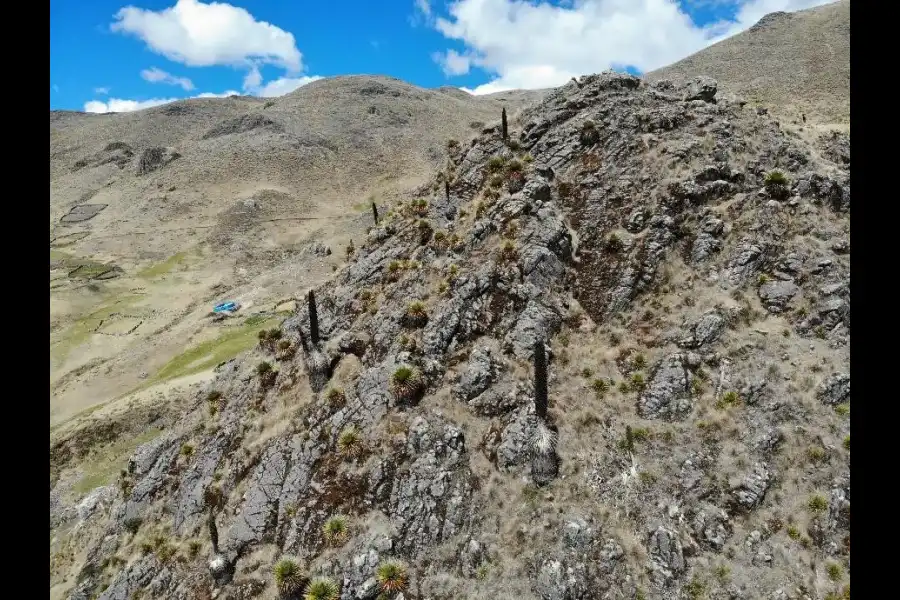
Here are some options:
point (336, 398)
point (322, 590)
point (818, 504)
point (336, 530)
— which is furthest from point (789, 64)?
point (322, 590)

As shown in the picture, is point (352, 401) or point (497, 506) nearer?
point (497, 506)

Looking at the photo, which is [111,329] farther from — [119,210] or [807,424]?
[807,424]

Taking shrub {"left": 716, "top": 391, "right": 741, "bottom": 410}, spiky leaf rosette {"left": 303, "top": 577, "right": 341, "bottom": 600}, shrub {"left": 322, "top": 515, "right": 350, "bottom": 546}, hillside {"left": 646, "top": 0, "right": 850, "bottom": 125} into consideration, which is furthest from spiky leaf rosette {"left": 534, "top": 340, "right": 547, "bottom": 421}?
hillside {"left": 646, "top": 0, "right": 850, "bottom": 125}

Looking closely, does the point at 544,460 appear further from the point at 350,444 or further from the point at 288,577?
the point at 288,577

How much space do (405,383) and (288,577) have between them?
10.5m

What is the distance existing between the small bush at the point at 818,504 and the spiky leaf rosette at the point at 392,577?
17406 millimetres

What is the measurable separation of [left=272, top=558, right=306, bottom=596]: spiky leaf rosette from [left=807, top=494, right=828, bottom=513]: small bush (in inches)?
876

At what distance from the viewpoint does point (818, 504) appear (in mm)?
19203

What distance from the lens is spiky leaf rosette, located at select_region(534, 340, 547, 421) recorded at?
23.6 metres

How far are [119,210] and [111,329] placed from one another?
81265mm

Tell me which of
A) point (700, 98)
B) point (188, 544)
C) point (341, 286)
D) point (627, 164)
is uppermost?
point (700, 98)

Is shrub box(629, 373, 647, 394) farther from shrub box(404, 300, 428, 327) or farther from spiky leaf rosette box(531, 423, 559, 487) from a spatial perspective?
shrub box(404, 300, 428, 327)

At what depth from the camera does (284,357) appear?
3409cm
